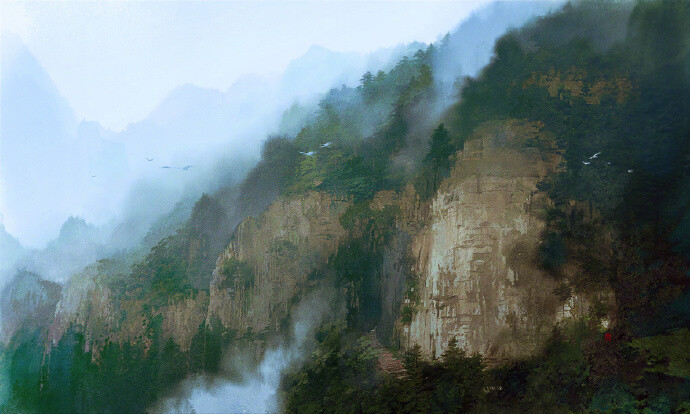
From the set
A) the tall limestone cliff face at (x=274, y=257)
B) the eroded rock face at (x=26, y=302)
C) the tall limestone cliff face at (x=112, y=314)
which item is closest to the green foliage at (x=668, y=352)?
the tall limestone cliff face at (x=274, y=257)

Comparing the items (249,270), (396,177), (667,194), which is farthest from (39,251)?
(667,194)

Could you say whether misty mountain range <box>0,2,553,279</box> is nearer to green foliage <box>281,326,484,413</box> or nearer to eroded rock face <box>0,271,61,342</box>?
eroded rock face <box>0,271,61,342</box>

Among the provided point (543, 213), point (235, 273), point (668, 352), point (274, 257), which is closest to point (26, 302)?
point (235, 273)

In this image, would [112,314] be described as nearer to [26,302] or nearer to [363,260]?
[26,302]

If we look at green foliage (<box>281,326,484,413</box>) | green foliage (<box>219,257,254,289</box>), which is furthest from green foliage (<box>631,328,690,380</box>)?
green foliage (<box>219,257,254,289</box>)

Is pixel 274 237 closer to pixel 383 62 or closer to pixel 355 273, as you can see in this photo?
pixel 355 273

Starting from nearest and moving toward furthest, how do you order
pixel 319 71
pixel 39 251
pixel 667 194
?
pixel 667 194 < pixel 319 71 < pixel 39 251
